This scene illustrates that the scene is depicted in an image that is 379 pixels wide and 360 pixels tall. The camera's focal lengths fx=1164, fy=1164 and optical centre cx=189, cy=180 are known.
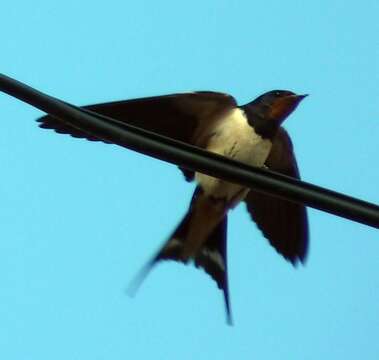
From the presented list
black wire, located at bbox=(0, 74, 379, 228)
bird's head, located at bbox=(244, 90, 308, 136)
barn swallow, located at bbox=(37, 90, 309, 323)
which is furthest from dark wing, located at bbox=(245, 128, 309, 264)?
black wire, located at bbox=(0, 74, 379, 228)

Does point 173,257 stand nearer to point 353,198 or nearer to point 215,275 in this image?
point 215,275

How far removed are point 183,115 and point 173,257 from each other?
1.80ft

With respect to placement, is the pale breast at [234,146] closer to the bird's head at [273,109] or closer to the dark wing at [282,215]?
the bird's head at [273,109]

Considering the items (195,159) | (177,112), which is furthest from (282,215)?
(195,159)

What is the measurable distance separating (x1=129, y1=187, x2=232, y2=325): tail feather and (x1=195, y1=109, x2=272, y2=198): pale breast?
0.08m

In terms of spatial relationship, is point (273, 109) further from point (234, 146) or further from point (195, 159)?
point (195, 159)

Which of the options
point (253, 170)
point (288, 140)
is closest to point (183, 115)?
point (288, 140)

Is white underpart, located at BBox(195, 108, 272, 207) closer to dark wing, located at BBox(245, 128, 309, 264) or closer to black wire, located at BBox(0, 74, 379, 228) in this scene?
dark wing, located at BBox(245, 128, 309, 264)

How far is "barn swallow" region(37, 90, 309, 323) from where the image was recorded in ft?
11.1

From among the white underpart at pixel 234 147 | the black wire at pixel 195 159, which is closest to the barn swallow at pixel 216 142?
the white underpart at pixel 234 147

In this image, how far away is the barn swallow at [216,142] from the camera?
3.39 m

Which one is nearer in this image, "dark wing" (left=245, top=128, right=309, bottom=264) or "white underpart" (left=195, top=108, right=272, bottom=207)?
"white underpart" (left=195, top=108, right=272, bottom=207)

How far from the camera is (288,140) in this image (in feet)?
12.5

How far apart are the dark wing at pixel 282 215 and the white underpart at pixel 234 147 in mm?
251
